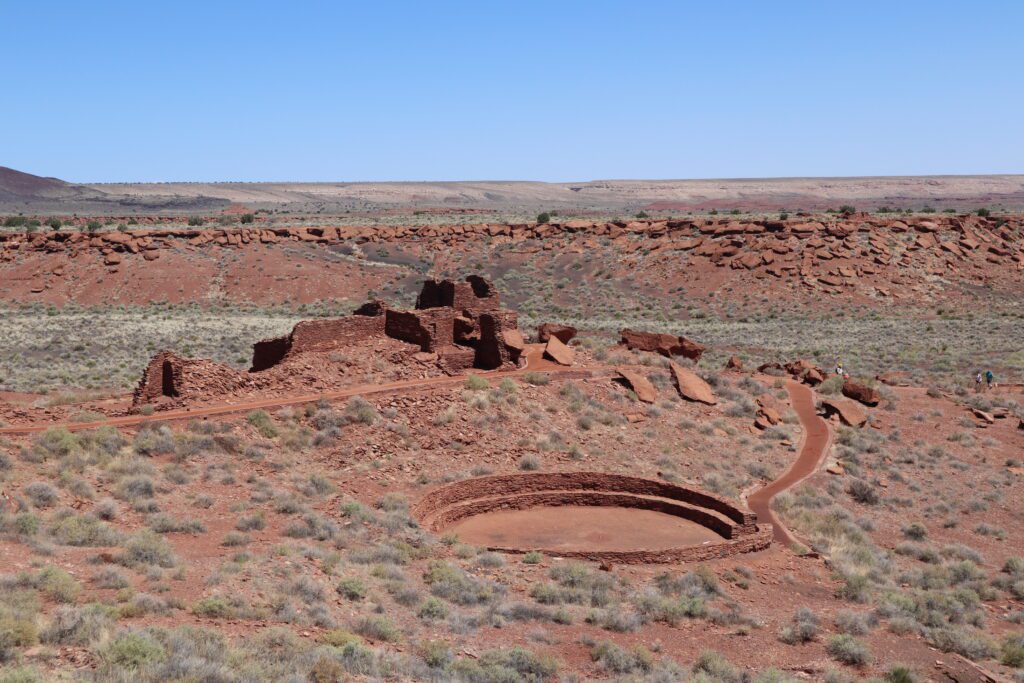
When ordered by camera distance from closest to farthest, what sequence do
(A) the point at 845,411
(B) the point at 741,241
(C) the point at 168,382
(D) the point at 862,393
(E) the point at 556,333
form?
(C) the point at 168,382 < (A) the point at 845,411 < (D) the point at 862,393 < (E) the point at 556,333 < (B) the point at 741,241

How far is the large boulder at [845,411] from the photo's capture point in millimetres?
28688

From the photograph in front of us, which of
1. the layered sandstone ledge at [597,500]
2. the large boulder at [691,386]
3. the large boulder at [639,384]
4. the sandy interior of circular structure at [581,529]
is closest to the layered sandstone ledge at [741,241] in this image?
the large boulder at [691,386]

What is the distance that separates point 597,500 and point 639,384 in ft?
21.7

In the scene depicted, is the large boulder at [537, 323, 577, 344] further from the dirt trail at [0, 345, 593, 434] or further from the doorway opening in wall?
the doorway opening in wall

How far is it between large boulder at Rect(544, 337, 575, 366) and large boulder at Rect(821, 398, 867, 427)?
7.88 m

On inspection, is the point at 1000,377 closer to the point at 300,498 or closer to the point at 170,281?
the point at 300,498

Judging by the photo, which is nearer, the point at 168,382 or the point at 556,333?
the point at 168,382

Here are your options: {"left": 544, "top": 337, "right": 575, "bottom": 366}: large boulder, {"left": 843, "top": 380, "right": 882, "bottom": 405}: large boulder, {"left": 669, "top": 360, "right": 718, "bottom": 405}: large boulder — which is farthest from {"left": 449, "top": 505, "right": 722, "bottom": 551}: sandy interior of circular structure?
{"left": 843, "top": 380, "right": 882, "bottom": 405}: large boulder

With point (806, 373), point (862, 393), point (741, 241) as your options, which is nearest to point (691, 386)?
point (862, 393)

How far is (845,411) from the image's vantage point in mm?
29000

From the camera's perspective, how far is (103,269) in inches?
2598

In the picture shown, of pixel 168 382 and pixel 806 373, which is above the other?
pixel 168 382

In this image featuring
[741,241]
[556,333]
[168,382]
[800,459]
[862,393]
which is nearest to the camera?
[168,382]

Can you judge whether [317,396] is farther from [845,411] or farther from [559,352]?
[845,411]
